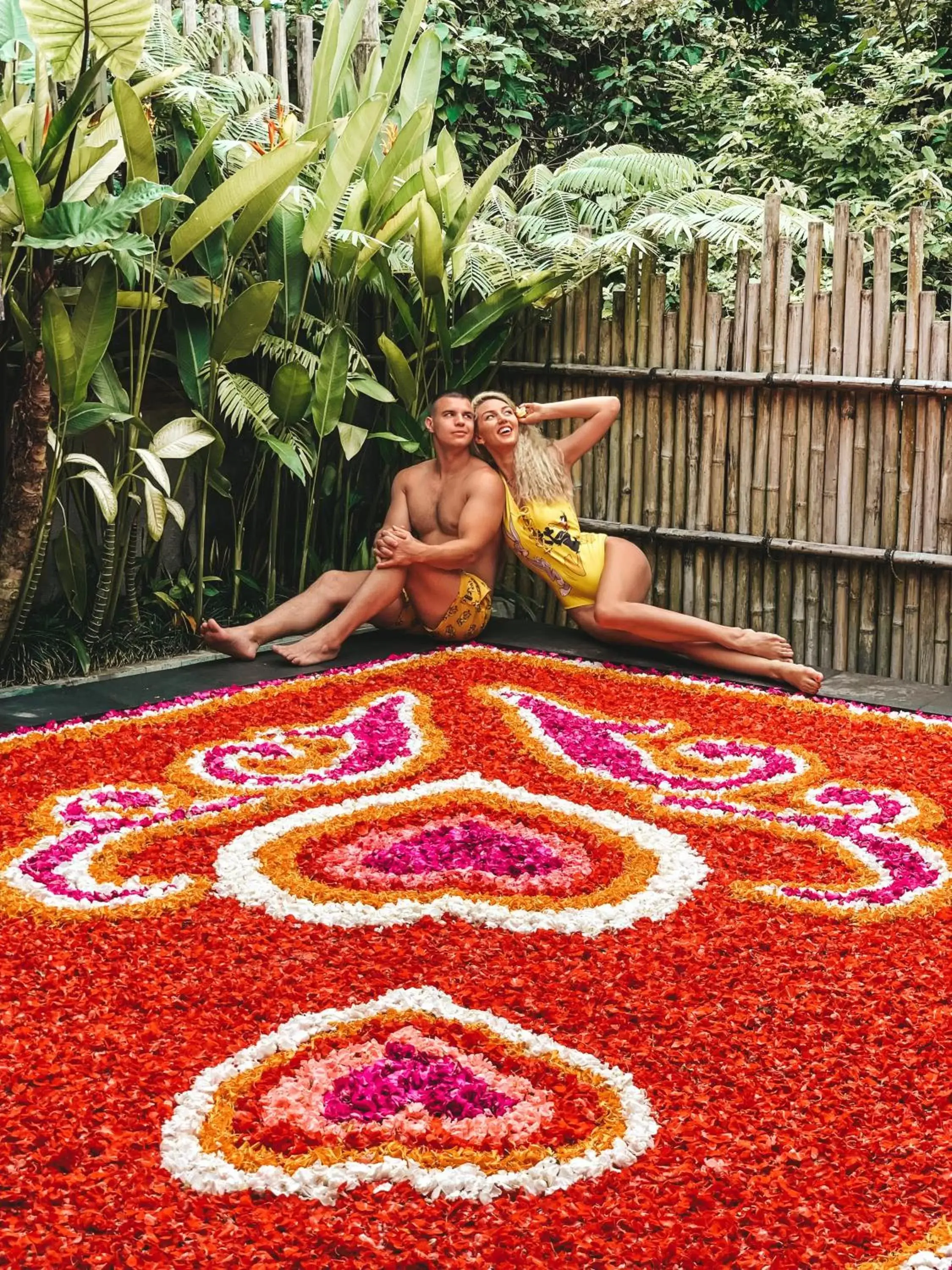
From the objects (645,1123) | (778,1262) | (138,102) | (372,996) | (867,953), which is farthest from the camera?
(138,102)

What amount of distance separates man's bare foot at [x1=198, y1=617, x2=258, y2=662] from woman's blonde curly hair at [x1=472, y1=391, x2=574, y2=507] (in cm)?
122

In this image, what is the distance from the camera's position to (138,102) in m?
4.89

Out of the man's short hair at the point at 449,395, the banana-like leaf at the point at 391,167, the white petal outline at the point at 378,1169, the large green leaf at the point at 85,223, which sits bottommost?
the white petal outline at the point at 378,1169

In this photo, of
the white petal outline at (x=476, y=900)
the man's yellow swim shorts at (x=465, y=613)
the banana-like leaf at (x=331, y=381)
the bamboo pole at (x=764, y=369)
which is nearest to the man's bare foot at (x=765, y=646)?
the bamboo pole at (x=764, y=369)

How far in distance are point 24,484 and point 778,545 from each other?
2.95 meters

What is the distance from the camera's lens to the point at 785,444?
5.75m

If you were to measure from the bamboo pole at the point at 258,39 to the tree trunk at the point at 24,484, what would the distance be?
7.14ft

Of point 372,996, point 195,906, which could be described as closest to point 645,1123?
point 372,996

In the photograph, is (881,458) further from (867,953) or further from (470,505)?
(867,953)

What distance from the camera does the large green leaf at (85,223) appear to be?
4.49 meters

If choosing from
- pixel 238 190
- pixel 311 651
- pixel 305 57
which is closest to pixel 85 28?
pixel 238 190

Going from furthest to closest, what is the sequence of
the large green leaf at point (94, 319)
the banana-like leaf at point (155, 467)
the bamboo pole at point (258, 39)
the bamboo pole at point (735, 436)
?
the bamboo pole at point (258, 39) < the bamboo pole at point (735, 436) < the banana-like leaf at point (155, 467) < the large green leaf at point (94, 319)

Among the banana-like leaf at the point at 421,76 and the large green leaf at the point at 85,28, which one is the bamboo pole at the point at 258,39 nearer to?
the banana-like leaf at the point at 421,76

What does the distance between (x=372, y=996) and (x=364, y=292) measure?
176 inches
